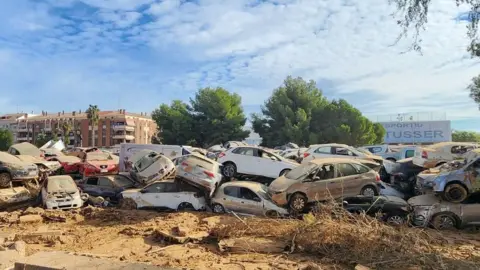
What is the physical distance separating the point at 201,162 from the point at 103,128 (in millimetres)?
107658

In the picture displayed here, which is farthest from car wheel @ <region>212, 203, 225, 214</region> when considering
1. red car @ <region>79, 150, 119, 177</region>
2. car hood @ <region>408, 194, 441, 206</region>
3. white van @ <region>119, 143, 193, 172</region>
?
red car @ <region>79, 150, 119, 177</region>

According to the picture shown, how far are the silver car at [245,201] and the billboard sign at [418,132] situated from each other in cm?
6014

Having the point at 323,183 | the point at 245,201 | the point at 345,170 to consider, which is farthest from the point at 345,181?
the point at 245,201

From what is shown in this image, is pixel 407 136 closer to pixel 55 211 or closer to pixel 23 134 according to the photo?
pixel 55 211

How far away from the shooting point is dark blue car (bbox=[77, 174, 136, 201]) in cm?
1706

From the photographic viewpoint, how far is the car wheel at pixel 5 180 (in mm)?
16516

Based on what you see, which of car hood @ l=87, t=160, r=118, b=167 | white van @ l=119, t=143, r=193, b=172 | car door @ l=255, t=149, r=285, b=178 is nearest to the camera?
car door @ l=255, t=149, r=285, b=178

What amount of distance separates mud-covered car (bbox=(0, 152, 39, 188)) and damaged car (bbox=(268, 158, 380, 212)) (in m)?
10.4

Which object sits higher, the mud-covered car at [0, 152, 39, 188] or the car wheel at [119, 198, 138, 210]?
the mud-covered car at [0, 152, 39, 188]

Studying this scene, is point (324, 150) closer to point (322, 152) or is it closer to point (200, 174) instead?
point (322, 152)

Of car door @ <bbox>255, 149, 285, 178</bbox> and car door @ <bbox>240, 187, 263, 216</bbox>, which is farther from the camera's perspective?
car door @ <bbox>255, 149, 285, 178</bbox>

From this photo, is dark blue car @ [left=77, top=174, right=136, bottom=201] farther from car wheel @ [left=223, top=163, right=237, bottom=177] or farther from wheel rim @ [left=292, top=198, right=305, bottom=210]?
wheel rim @ [left=292, top=198, right=305, bottom=210]

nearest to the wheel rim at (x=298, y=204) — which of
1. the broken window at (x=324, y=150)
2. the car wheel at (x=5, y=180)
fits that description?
the broken window at (x=324, y=150)

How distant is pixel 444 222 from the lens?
1202cm
